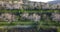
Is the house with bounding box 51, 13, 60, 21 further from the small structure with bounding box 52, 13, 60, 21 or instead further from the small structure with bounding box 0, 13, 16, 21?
the small structure with bounding box 0, 13, 16, 21

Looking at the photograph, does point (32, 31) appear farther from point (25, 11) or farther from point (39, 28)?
point (25, 11)

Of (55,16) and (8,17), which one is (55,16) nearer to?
(55,16)

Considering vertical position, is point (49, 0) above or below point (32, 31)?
above

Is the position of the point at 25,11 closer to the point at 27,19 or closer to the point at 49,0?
the point at 27,19

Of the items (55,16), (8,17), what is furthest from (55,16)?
(8,17)

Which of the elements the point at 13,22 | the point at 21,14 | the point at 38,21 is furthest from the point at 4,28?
the point at 38,21

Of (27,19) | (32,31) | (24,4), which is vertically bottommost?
(32,31)

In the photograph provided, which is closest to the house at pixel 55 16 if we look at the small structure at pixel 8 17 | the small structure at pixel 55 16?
the small structure at pixel 55 16

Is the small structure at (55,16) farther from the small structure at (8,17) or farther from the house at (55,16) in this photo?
the small structure at (8,17)

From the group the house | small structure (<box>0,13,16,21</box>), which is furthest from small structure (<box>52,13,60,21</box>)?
small structure (<box>0,13,16,21</box>)
